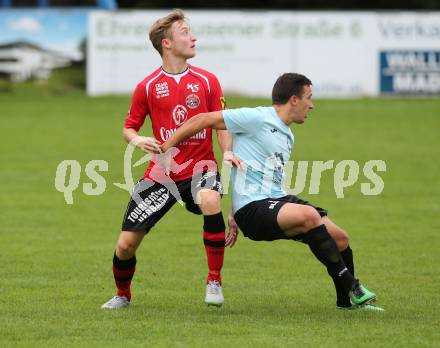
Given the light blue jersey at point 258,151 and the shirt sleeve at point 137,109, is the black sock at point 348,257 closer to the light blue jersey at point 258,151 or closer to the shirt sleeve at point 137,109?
the light blue jersey at point 258,151

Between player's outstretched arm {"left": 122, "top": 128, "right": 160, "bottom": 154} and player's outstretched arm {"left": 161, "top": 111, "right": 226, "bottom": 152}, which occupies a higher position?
player's outstretched arm {"left": 161, "top": 111, "right": 226, "bottom": 152}

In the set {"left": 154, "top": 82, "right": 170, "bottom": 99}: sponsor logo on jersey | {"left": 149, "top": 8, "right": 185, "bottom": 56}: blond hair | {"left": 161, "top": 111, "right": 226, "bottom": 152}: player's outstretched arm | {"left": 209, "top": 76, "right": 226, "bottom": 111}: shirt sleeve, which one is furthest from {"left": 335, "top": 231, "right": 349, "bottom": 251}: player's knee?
{"left": 149, "top": 8, "right": 185, "bottom": 56}: blond hair

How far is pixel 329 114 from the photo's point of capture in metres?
26.0

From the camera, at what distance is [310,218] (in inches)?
283

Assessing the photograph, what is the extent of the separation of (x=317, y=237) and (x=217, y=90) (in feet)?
4.58

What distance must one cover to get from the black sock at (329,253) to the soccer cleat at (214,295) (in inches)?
28.9

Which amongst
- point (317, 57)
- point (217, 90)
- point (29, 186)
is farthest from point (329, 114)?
point (217, 90)

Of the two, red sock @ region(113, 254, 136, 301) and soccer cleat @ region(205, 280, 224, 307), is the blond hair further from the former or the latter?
soccer cleat @ region(205, 280, 224, 307)

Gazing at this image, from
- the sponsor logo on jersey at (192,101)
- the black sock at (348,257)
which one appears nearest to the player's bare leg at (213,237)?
the sponsor logo on jersey at (192,101)

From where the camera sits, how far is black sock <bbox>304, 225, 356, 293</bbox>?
7250 millimetres

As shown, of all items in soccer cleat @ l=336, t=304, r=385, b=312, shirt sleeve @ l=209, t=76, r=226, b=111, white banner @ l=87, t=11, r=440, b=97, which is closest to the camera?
soccer cleat @ l=336, t=304, r=385, b=312

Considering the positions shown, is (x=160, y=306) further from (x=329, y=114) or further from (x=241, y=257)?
(x=329, y=114)

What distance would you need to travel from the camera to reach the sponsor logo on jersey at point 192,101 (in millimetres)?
7801

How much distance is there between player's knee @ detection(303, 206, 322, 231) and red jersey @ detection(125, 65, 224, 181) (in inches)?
37.5
